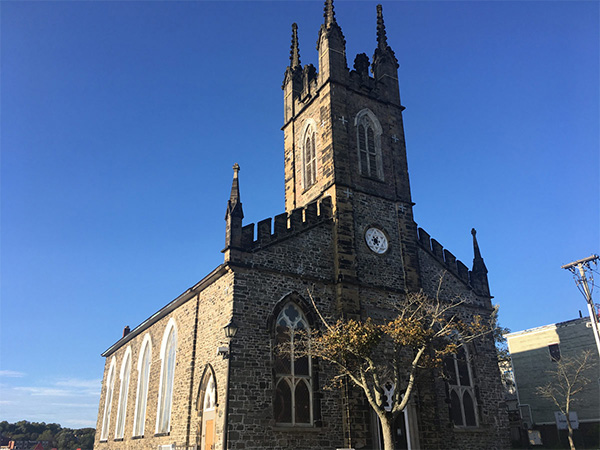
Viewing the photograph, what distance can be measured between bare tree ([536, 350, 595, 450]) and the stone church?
44.1ft

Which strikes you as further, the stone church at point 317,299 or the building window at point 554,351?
the building window at point 554,351

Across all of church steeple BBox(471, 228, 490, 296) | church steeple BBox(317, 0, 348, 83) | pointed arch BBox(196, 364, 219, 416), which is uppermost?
church steeple BBox(317, 0, 348, 83)

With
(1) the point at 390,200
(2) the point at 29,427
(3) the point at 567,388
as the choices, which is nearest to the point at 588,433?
(3) the point at 567,388

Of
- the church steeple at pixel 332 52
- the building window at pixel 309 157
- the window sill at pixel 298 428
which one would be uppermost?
the church steeple at pixel 332 52

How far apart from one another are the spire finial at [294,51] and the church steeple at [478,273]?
1417 cm

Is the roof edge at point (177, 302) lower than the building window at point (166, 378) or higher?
higher

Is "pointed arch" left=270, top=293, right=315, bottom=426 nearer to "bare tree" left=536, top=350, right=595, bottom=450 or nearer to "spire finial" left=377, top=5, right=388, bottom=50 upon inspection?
"spire finial" left=377, top=5, right=388, bottom=50

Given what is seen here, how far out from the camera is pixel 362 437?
18.9 meters

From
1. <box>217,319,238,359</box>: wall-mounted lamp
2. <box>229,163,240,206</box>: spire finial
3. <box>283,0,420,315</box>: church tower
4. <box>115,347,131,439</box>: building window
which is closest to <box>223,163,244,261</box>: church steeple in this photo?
<box>229,163,240,206</box>: spire finial

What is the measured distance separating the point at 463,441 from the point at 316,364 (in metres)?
7.96

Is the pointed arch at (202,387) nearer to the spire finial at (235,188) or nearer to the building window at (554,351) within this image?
the spire finial at (235,188)

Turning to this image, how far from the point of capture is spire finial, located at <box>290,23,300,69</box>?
29.9 meters

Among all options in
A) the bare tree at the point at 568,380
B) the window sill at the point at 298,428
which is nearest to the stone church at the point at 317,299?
the window sill at the point at 298,428

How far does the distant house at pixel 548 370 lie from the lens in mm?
34781
